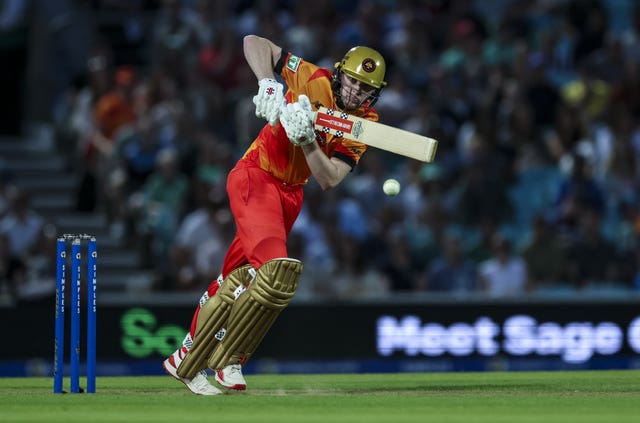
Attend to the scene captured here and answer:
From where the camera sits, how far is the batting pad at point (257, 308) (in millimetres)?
7102

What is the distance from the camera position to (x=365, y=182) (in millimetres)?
13945

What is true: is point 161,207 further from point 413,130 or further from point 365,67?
point 365,67

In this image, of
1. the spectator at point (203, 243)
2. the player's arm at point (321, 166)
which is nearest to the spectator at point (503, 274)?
the spectator at point (203, 243)

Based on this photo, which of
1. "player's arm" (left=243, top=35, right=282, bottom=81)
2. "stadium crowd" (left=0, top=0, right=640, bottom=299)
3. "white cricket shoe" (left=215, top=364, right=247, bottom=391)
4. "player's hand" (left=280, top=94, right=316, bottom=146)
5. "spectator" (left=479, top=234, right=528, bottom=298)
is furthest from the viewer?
"stadium crowd" (left=0, top=0, right=640, bottom=299)

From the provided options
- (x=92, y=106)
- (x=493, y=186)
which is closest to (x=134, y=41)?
(x=92, y=106)

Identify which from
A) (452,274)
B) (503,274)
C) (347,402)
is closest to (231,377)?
(347,402)

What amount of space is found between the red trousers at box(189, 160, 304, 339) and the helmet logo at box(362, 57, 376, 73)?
799mm

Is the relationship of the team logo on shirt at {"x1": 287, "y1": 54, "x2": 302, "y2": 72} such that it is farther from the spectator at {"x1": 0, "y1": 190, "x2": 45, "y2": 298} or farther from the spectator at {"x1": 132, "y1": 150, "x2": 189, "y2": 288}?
the spectator at {"x1": 0, "y1": 190, "x2": 45, "y2": 298}

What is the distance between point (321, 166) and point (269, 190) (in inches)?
16.3

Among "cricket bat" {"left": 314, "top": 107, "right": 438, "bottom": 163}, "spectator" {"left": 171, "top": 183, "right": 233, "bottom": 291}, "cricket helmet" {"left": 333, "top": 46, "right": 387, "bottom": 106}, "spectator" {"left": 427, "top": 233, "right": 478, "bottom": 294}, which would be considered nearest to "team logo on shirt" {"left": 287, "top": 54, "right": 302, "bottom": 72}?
"cricket helmet" {"left": 333, "top": 46, "right": 387, "bottom": 106}

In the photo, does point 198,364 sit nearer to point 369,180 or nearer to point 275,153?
point 275,153

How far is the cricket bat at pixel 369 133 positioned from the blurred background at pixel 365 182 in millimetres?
4814

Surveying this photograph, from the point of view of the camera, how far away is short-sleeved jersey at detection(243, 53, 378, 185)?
751 centimetres

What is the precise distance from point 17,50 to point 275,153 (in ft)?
30.4
